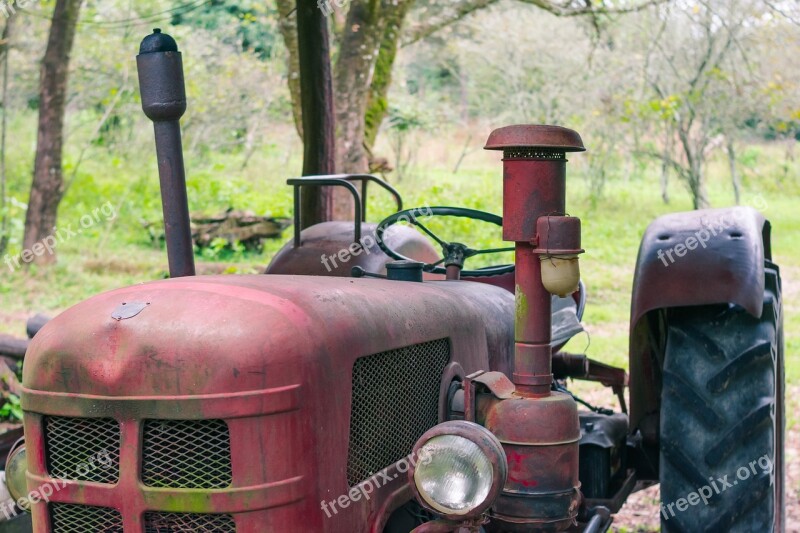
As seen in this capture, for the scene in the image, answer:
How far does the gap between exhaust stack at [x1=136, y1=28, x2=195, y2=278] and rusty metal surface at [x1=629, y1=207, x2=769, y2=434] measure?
146cm

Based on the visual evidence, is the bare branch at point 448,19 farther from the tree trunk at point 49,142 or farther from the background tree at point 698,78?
the background tree at point 698,78

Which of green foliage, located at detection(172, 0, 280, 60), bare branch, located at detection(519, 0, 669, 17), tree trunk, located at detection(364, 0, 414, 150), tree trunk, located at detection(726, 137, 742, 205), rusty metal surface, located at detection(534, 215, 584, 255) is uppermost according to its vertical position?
green foliage, located at detection(172, 0, 280, 60)

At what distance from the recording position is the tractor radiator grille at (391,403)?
211cm

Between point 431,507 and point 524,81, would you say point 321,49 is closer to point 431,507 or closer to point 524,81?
point 431,507

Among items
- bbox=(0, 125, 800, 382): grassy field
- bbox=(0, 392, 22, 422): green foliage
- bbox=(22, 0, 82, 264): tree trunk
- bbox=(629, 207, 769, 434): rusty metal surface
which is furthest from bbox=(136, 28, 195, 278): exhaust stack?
bbox=(22, 0, 82, 264): tree trunk

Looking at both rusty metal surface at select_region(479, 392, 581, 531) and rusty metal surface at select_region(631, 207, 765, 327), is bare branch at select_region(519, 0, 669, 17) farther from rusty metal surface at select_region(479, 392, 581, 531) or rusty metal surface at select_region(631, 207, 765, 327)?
rusty metal surface at select_region(479, 392, 581, 531)

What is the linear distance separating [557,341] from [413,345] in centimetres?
122

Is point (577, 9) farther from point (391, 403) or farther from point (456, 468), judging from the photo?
point (456, 468)

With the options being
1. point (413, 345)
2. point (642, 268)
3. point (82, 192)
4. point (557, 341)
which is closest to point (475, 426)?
point (413, 345)

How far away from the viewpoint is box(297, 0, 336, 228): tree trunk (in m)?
6.84

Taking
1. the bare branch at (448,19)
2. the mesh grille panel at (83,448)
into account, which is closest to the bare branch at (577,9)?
the bare branch at (448,19)

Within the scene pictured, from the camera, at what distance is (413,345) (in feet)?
7.73

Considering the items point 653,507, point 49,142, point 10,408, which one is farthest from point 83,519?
point 49,142

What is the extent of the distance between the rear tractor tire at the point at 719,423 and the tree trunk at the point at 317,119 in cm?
449
